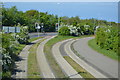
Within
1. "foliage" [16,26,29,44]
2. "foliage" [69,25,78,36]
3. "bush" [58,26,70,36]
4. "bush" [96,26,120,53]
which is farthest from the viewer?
"foliage" [69,25,78,36]

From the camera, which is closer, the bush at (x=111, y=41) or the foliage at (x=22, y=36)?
the bush at (x=111, y=41)

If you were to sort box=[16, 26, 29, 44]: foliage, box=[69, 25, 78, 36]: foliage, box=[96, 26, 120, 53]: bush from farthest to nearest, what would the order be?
box=[69, 25, 78, 36]: foliage, box=[16, 26, 29, 44]: foliage, box=[96, 26, 120, 53]: bush

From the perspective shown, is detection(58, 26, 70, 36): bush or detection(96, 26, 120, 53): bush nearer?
detection(96, 26, 120, 53): bush

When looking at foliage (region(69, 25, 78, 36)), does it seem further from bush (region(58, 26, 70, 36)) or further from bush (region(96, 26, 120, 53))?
bush (region(96, 26, 120, 53))

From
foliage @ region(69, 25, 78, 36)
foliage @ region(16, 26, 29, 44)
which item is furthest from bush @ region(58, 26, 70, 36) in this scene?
foliage @ region(16, 26, 29, 44)

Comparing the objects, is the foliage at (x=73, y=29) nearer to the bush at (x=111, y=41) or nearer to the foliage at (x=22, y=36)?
the foliage at (x=22, y=36)

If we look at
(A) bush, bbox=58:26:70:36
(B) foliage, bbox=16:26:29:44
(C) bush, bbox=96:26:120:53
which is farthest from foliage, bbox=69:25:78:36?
(C) bush, bbox=96:26:120:53

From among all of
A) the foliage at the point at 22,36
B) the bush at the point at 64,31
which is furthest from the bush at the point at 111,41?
the bush at the point at 64,31

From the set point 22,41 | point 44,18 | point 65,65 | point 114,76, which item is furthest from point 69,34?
point 114,76

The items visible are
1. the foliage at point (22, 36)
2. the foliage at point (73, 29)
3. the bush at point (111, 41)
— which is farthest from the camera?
the foliage at point (73, 29)

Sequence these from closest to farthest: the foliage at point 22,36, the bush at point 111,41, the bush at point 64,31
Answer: the bush at point 111,41, the foliage at point 22,36, the bush at point 64,31

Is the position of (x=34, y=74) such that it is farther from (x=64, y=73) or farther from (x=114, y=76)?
(x=114, y=76)

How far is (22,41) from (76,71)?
21918 mm

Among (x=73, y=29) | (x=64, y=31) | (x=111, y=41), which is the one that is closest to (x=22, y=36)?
(x=111, y=41)
